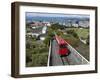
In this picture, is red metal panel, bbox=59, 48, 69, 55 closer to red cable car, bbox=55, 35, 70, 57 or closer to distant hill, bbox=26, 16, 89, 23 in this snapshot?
red cable car, bbox=55, 35, 70, 57

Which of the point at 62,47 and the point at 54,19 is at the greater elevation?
the point at 54,19

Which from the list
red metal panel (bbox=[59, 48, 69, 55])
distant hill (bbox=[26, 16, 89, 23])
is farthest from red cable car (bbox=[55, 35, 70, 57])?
distant hill (bbox=[26, 16, 89, 23])

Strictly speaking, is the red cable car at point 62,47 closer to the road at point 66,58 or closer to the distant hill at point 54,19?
the road at point 66,58

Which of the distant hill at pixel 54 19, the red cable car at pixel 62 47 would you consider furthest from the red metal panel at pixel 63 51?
the distant hill at pixel 54 19

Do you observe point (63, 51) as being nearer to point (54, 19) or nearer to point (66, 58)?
point (66, 58)

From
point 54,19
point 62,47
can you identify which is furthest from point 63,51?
point 54,19

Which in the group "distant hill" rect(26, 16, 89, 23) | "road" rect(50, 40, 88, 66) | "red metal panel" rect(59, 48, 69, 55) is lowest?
"road" rect(50, 40, 88, 66)

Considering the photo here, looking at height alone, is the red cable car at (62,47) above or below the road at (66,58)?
above
